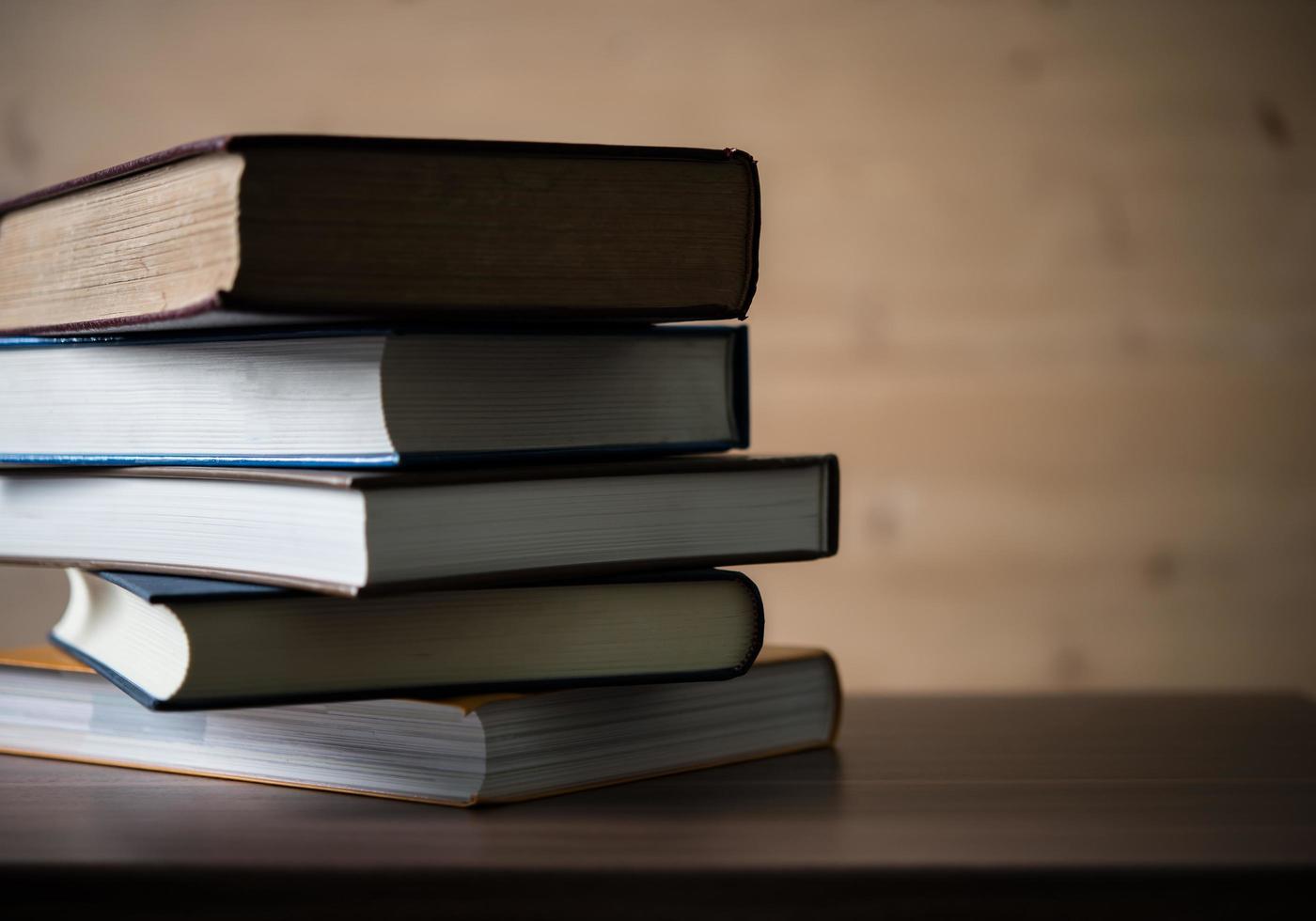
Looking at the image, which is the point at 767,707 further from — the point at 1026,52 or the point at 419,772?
the point at 1026,52

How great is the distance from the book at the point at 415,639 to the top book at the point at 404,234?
0.11 metres

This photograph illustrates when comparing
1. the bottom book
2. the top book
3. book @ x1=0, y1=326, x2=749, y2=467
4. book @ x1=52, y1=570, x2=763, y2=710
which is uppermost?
the top book

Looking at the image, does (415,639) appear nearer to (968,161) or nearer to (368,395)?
(368,395)

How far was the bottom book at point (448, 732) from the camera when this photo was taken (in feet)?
1.86

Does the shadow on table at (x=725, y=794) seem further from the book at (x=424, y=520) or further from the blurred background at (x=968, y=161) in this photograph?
the blurred background at (x=968, y=161)

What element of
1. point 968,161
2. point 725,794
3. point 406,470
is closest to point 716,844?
point 725,794

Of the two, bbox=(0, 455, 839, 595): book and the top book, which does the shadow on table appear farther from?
the top book

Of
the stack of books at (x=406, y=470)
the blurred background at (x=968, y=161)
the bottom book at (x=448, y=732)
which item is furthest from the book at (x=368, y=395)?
the blurred background at (x=968, y=161)

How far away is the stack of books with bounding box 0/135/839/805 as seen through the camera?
0.53m

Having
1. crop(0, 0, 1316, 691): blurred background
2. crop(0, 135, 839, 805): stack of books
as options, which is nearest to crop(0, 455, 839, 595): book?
crop(0, 135, 839, 805): stack of books

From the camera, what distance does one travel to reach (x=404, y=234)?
0.53 meters

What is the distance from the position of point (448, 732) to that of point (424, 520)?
89 millimetres

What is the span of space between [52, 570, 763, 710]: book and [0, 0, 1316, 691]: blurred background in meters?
0.70

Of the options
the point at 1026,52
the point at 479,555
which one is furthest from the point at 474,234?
the point at 1026,52
